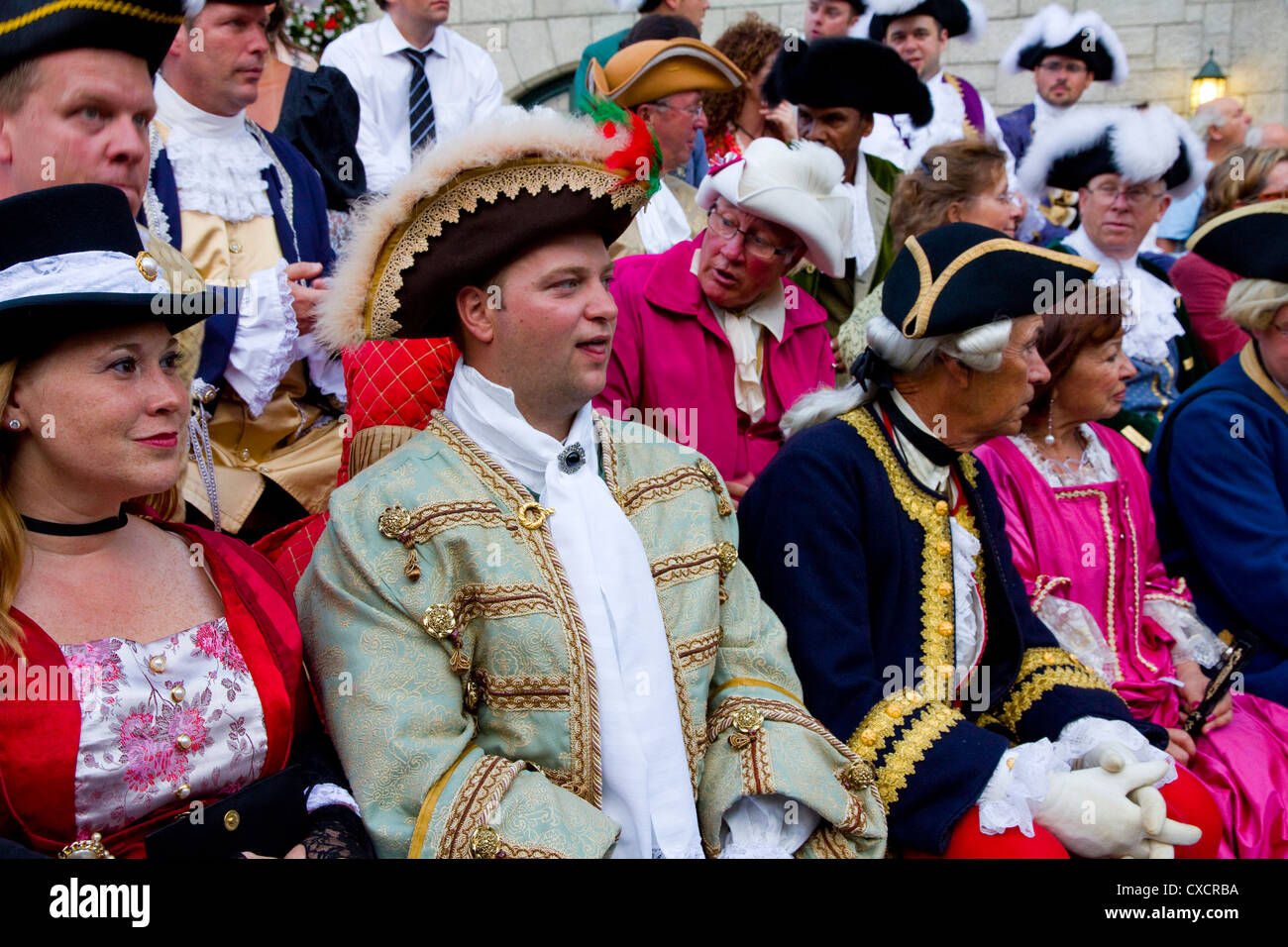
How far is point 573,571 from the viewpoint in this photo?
8.75ft

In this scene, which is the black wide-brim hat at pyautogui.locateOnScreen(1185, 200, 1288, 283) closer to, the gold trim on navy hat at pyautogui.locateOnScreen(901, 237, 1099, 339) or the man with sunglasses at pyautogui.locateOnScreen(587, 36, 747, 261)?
the gold trim on navy hat at pyautogui.locateOnScreen(901, 237, 1099, 339)

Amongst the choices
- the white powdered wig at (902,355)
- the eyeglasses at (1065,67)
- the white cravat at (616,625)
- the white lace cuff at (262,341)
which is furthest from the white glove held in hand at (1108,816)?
the eyeglasses at (1065,67)

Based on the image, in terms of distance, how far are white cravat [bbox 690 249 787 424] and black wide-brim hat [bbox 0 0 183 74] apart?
1.91 m

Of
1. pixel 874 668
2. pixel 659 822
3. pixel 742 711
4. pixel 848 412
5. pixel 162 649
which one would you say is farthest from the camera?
pixel 848 412

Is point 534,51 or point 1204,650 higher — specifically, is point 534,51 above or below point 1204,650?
above

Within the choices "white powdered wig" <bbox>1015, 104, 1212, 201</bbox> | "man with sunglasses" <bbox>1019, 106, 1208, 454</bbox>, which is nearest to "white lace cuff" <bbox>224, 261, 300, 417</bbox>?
"man with sunglasses" <bbox>1019, 106, 1208, 454</bbox>

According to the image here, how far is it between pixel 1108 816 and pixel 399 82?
4.70 meters

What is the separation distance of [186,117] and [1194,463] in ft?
11.4

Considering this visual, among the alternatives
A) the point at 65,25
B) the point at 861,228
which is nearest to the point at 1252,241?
the point at 861,228

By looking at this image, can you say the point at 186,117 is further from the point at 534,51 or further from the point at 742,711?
the point at 534,51

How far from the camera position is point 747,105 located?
6246 millimetres

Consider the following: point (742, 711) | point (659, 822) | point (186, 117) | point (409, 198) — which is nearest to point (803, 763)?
point (742, 711)

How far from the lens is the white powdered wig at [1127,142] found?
543cm

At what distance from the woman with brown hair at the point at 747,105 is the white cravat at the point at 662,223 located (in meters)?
0.53
